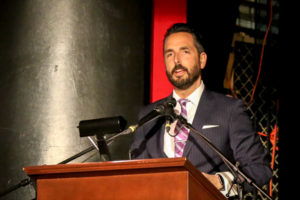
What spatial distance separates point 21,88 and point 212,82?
1254mm

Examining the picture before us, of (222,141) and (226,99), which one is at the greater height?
(226,99)

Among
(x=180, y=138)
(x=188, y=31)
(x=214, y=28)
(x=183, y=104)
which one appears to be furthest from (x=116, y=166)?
(x=214, y=28)

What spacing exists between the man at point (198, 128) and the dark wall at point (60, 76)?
0.74 ft

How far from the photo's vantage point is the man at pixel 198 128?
2.01 m

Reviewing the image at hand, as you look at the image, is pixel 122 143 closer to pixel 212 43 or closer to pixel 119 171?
pixel 212 43

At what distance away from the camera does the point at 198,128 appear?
83.8 inches

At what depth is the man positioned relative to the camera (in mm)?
2012

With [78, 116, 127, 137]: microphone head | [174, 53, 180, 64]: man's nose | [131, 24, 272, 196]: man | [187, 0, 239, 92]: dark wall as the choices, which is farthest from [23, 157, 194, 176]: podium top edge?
[187, 0, 239, 92]: dark wall

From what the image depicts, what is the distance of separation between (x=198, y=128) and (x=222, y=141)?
136 millimetres

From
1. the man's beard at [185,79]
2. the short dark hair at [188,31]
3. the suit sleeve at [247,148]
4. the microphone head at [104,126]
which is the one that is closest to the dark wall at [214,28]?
the short dark hair at [188,31]

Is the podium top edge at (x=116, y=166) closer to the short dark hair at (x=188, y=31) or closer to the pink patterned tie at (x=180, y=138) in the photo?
the pink patterned tie at (x=180, y=138)

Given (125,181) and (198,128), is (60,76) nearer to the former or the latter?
(198,128)

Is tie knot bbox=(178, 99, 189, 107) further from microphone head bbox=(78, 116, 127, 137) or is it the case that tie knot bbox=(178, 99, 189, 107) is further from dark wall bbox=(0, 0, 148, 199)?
microphone head bbox=(78, 116, 127, 137)

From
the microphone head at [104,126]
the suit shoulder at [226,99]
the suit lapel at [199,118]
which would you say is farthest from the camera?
the suit shoulder at [226,99]
